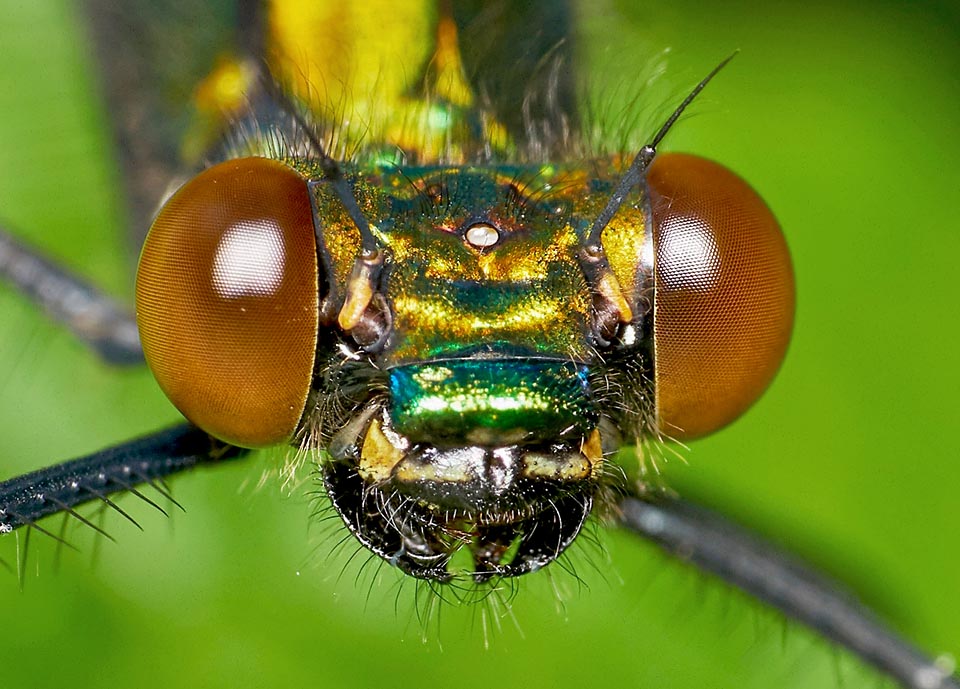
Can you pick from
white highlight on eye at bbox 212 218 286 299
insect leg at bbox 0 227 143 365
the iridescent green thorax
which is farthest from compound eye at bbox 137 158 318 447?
insect leg at bbox 0 227 143 365

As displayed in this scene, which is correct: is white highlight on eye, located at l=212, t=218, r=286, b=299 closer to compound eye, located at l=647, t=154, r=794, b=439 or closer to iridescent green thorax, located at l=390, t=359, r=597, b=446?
iridescent green thorax, located at l=390, t=359, r=597, b=446

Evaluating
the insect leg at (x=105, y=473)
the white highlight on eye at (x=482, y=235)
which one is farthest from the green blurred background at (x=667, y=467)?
the white highlight on eye at (x=482, y=235)

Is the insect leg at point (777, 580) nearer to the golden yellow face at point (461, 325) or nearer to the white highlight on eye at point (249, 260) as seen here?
the golden yellow face at point (461, 325)

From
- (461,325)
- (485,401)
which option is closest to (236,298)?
(461,325)

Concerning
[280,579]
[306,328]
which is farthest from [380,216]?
[280,579]

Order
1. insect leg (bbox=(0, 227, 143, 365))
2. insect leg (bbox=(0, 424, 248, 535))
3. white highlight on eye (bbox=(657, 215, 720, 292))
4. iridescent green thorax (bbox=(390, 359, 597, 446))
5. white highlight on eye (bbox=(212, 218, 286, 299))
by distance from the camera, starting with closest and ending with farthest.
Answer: iridescent green thorax (bbox=(390, 359, 597, 446)), white highlight on eye (bbox=(212, 218, 286, 299)), white highlight on eye (bbox=(657, 215, 720, 292)), insect leg (bbox=(0, 424, 248, 535)), insect leg (bbox=(0, 227, 143, 365))

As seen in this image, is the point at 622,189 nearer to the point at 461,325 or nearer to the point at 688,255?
the point at 688,255

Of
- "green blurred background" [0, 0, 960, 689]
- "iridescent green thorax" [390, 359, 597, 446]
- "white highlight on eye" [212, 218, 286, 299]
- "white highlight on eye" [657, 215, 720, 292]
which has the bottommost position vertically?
"green blurred background" [0, 0, 960, 689]
